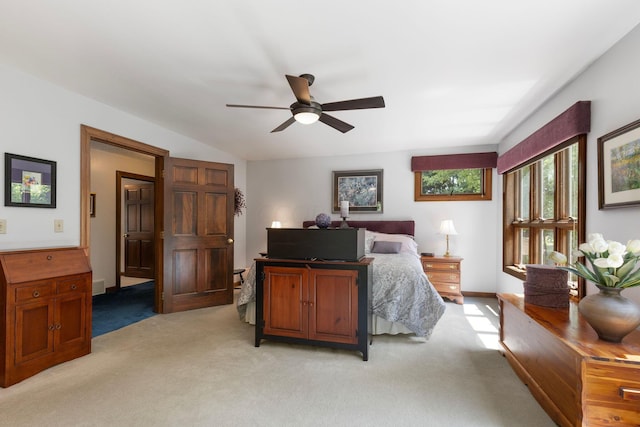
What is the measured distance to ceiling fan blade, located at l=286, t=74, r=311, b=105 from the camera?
2064mm

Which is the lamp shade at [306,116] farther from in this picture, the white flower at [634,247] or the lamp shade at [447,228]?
the lamp shade at [447,228]

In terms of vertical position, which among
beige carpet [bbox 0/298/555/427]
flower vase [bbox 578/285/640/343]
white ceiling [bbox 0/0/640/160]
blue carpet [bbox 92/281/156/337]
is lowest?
blue carpet [bbox 92/281/156/337]

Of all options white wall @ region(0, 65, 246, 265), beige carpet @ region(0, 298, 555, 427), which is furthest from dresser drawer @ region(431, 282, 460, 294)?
white wall @ region(0, 65, 246, 265)

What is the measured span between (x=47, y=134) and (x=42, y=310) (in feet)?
5.07

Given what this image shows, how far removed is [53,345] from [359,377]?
248 centimetres

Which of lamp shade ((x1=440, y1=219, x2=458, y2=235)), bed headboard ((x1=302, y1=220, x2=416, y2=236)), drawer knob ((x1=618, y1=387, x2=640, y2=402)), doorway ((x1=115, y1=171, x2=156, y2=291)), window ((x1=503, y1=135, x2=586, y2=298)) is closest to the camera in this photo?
drawer knob ((x1=618, y1=387, x2=640, y2=402))

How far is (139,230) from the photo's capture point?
20.6ft

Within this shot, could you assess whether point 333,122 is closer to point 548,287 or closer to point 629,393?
point 548,287

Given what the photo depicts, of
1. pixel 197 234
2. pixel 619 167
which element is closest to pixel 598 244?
pixel 619 167

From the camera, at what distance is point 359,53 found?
221 centimetres

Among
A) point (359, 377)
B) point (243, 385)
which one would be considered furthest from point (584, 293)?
point (243, 385)

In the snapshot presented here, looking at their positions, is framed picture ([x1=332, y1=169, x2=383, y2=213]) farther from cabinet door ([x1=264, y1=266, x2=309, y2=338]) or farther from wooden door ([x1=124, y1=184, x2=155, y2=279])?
wooden door ([x1=124, y1=184, x2=155, y2=279])

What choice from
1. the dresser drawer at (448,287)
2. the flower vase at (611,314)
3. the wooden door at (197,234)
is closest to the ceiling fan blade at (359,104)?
the flower vase at (611,314)

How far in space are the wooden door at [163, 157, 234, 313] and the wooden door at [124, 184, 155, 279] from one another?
2613 millimetres
